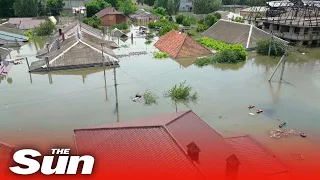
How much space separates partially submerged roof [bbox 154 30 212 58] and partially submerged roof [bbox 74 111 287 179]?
2052cm

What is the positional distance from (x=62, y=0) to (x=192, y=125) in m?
68.5

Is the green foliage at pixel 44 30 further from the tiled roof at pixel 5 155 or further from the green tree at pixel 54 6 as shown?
the tiled roof at pixel 5 155

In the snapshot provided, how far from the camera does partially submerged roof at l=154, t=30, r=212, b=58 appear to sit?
31.6 m

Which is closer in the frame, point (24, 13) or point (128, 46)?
point (128, 46)

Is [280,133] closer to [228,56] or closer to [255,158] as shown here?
[255,158]

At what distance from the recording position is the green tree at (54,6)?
6788cm

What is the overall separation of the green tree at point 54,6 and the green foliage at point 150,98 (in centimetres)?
5588

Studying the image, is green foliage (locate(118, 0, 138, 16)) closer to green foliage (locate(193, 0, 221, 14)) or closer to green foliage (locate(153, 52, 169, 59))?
green foliage (locate(193, 0, 221, 14))

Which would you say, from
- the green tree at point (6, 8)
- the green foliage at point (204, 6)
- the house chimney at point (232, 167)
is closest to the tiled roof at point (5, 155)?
the house chimney at point (232, 167)

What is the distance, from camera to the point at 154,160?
8633 mm

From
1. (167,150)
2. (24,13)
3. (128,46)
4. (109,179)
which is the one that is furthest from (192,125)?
(24,13)

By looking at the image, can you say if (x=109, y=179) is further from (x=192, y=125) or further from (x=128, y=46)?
(x=128, y=46)

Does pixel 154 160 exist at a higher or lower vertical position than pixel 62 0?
lower

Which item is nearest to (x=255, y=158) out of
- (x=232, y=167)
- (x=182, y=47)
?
(x=232, y=167)
